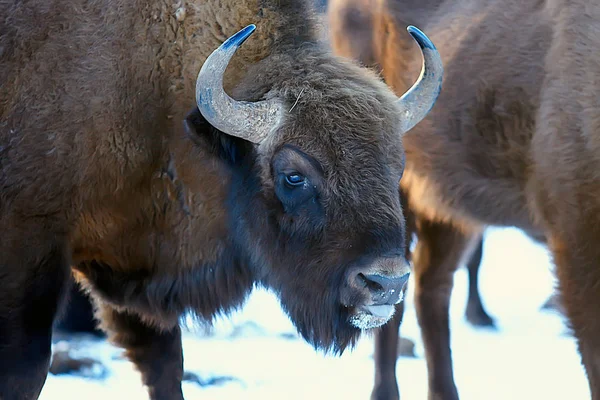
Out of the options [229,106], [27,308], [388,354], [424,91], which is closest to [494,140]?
[424,91]

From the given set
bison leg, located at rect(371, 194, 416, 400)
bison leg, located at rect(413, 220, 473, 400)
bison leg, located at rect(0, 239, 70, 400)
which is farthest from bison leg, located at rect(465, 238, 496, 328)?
bison leg, located at rect(0, 239, 70, 400)

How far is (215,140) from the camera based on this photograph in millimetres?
4402

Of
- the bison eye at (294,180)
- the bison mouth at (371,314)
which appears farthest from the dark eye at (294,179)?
the bison mouth at (371,314)

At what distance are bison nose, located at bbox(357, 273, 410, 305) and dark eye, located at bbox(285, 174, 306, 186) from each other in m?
0.47

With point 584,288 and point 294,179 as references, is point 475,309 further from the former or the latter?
point 294,179

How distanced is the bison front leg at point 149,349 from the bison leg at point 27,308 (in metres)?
0.83

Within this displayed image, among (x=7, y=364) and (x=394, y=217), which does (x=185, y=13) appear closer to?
(x=394, y=217)

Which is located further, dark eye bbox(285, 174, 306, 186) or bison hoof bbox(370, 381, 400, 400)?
bison hoof bbox(370, 381, 400, 400)

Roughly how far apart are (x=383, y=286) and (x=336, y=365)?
306cm

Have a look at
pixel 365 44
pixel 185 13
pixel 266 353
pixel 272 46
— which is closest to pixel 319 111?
pixel 272 46

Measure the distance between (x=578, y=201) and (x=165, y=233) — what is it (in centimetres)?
206

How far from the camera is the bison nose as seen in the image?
4004mm

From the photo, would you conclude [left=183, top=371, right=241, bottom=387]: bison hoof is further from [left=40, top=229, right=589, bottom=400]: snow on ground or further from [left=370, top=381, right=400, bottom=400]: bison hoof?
[left=370, top=381, right=400, bottom=400]: bison hoof

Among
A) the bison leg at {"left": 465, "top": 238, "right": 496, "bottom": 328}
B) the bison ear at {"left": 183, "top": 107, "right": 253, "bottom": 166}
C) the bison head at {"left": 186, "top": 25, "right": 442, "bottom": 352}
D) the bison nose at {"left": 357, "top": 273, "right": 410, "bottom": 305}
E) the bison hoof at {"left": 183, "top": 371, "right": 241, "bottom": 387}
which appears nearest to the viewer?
the bison nose at {"left": 357, "top": 273, "right": 410, "bottom": 305}
